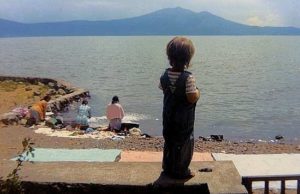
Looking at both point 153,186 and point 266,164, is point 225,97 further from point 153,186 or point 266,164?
point 153,186

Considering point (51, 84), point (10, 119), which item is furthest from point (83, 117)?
point (51, 84)

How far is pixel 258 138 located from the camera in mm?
21328

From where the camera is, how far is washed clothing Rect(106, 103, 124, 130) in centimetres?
1706

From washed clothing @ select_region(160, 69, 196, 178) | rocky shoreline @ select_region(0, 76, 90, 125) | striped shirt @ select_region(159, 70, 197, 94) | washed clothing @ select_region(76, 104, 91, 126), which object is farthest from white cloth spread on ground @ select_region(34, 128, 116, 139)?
striped shirt @ select_region(159, 70, 197, 94)

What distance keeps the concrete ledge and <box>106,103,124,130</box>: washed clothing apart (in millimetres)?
11757

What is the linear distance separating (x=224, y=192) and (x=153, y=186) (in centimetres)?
65

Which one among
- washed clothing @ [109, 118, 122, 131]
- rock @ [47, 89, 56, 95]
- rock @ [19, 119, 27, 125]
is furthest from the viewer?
rock @ [47, 89, 56, 95]

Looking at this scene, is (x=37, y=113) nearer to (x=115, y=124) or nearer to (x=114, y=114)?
(x=115, y=124)

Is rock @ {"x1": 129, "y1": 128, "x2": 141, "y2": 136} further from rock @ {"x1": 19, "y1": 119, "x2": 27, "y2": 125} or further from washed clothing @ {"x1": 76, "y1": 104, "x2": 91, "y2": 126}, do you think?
rock @ {"x1": 19, "y1": 119, "x2": 27, "y2": 125}

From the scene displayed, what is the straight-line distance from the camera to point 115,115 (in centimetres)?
1722

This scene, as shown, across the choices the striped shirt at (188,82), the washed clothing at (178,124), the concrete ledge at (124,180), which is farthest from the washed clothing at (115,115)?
the striped shirt at (188,82)

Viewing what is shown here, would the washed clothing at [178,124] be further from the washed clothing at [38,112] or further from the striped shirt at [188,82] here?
the washed clothing at [38,112]

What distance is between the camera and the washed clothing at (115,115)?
17.1m

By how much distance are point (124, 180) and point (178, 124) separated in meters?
0.73
